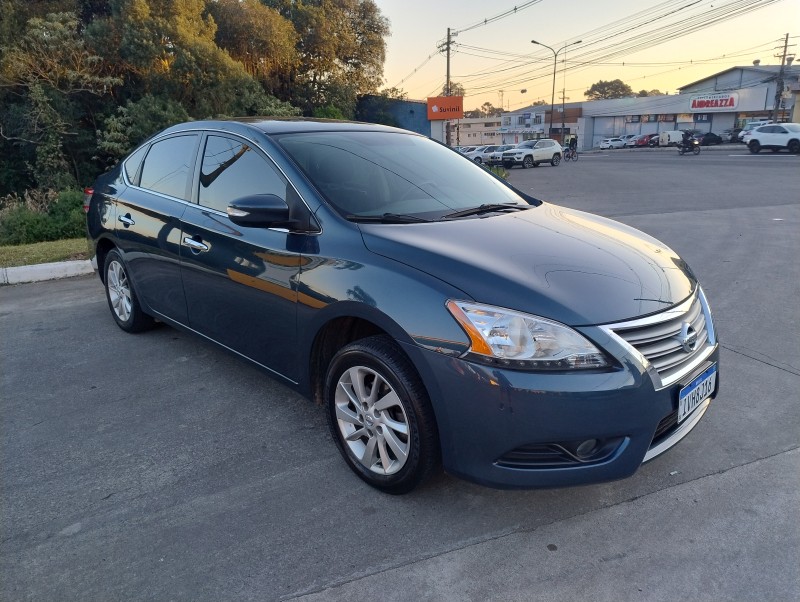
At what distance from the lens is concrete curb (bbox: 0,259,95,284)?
22.8 feet

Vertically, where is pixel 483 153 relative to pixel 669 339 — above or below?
above

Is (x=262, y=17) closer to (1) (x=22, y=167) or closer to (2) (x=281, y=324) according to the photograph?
(1) (x=22, y=167)

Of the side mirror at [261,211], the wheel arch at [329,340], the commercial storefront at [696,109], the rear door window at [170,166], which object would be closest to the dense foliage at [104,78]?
the rear door window at [170,166]

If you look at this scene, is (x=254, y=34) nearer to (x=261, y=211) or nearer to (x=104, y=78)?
(x=104, y=78)

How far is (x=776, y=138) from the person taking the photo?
105 ft

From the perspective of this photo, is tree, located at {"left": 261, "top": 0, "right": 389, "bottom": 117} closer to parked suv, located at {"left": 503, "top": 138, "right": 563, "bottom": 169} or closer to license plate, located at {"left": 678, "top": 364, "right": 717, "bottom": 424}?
parked suv, located at {"left": 503, "top": 138, "right": 563, "bottom": 169}

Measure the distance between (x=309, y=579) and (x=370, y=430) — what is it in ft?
2.34

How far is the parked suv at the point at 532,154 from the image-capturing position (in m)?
32.6

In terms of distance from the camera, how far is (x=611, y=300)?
2.47m

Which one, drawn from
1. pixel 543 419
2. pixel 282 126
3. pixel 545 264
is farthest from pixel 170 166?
pixel 543 419

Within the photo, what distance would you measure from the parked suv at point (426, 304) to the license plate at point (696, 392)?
2cm

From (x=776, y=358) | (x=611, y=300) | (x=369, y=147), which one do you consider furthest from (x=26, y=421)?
(x=776, y=358)

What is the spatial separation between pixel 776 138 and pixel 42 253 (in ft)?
116

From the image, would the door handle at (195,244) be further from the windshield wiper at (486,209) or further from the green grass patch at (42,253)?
the green grass patch at (42,253)
